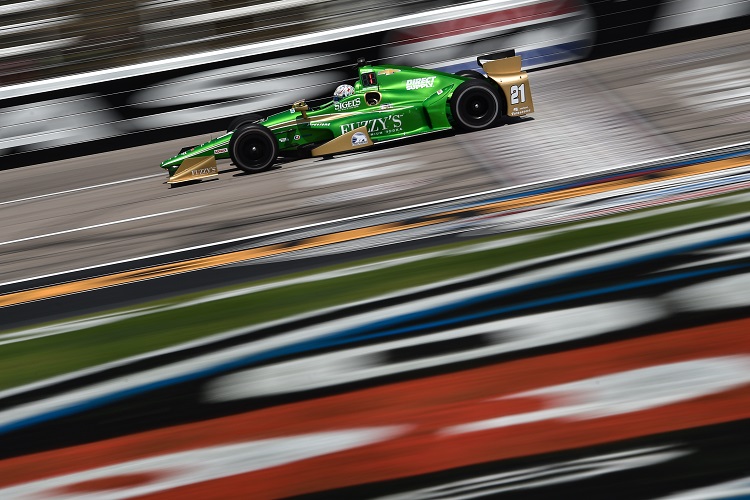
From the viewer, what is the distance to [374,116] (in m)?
8.95

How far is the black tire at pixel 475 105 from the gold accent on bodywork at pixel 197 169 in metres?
2.47

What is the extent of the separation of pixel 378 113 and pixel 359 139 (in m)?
0.32

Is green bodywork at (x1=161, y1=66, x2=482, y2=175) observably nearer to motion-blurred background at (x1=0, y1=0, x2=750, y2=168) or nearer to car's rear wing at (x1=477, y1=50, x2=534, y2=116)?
car's rear wing at (x1=477, y1=50, x2=534, y2=116)

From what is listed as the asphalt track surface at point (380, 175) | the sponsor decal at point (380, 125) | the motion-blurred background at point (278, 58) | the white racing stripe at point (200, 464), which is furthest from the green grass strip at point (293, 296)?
the motion-blurred background at point (278, 58)

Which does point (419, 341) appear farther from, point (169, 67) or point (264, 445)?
point (169, 67)

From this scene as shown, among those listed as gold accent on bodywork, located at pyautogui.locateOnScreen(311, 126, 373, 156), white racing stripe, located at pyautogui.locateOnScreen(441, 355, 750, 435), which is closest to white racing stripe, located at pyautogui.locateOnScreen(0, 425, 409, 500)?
white racing stripe, located at pyautogui.locateOnScreen(441, 355, 750, 435)

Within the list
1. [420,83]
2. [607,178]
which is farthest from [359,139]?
[607,178]

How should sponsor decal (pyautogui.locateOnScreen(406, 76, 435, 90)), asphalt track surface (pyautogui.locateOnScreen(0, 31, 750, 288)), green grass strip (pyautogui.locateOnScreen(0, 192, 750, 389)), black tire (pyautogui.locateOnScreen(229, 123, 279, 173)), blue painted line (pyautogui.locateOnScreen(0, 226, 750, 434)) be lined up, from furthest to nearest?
sponsor decal (pyautogui.locateOnScreen(406, 76, 435, 90)) < black tire (pyautogui.locateOnScreen(229, 123, 279, 173)) < asphalt track surface (pyautogui.locateOnScreen(0, 31, 750, 288)) < green grass strip (pyautogui.locateOnScreen(0, 192, 750, 389)) < blue painted line (pyautogui.locateOnScreen(0, 226, 750, 434))

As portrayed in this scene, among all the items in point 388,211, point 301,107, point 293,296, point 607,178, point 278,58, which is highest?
point 278,58

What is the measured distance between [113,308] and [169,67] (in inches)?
273

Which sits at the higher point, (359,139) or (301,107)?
(301,107)

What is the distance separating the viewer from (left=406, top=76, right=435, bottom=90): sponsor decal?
898 centimetres

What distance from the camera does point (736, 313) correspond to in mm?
4105

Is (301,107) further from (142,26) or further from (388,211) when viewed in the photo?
(142,26)
